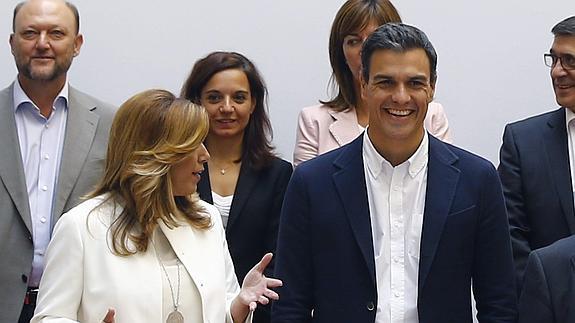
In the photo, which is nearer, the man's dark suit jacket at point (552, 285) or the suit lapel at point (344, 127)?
the man's dark suit jacket at point (552, 285)

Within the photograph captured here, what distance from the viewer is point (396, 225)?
2785 millimetres

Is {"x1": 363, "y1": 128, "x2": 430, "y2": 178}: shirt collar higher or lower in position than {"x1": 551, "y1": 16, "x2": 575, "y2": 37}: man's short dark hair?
lower

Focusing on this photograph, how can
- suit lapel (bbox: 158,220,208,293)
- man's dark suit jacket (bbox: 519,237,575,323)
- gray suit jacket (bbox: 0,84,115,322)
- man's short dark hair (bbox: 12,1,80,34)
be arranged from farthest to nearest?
man's short dark hair (bbox: 12,1,80,34) < gray suit jacket (bbox: 0,84,115,322) < suit lapel (bbox: 158,220,208,293) < man's dark suit jacket (bbox: 519,237,575,323)

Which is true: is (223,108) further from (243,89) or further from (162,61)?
(162,61)

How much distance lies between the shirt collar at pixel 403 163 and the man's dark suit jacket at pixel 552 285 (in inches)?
18.3

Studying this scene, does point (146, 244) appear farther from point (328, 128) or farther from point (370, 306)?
point (328, 128)

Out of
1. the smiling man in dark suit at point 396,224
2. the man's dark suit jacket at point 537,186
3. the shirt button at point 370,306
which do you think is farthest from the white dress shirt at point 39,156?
the man's dark suit jacket at point 537,186

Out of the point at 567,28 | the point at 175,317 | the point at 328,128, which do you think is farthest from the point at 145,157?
the point at 567,28

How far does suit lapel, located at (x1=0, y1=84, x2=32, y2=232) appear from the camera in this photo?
3400mm

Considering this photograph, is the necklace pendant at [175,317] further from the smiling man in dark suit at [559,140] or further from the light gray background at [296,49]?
the light gray background at [296,49]

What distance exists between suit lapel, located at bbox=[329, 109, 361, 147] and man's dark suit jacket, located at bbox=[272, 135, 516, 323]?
0.87m

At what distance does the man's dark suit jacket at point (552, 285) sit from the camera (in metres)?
2.42

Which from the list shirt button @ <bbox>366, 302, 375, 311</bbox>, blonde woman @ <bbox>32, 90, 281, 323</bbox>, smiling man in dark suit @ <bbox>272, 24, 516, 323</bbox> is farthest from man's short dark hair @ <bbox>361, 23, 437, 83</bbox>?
shirt button @ <bbox>366, 302, 375, 311</bbox>

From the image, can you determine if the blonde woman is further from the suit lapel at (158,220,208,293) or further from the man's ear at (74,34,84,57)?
the man's ear at (74,34,84,57)
